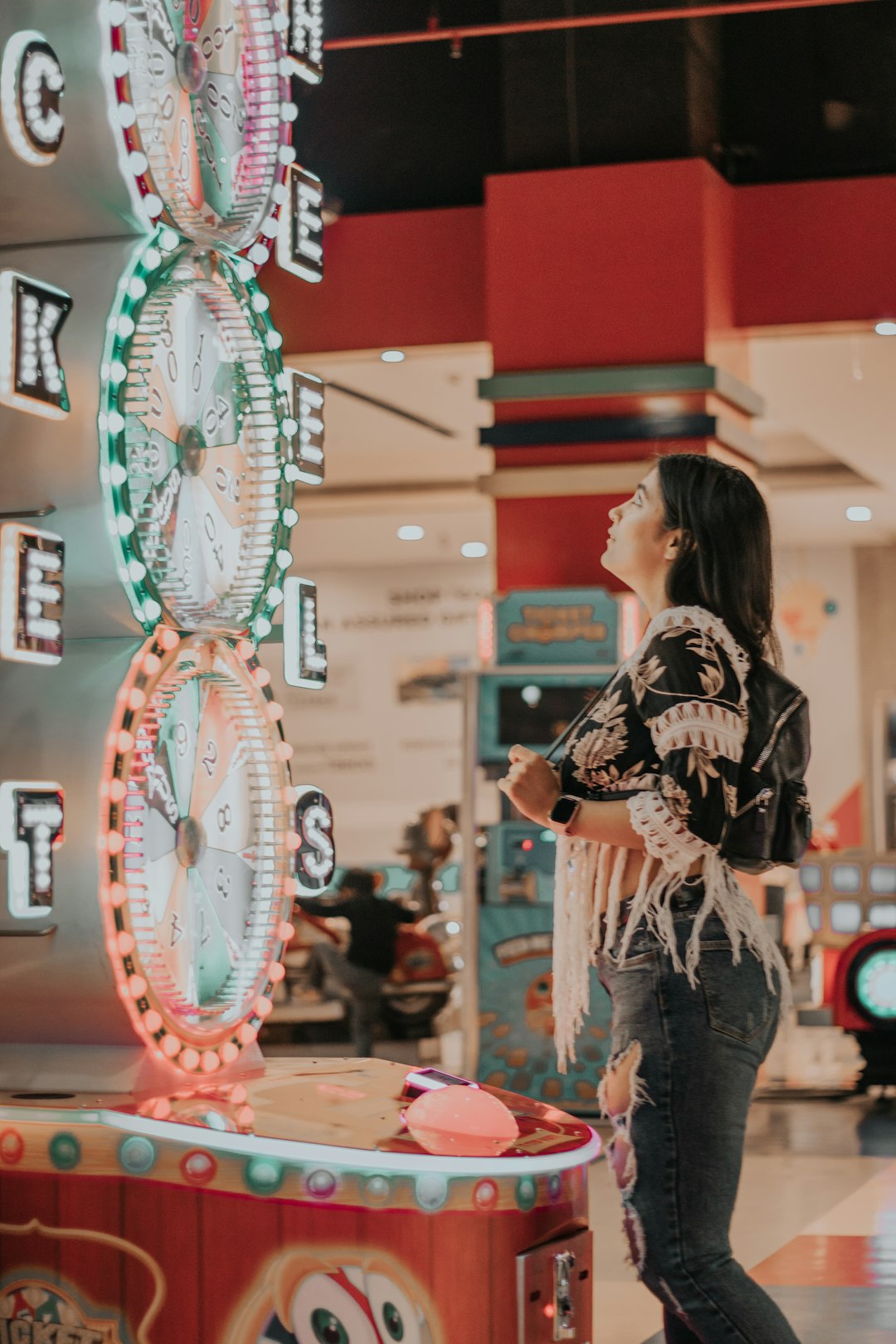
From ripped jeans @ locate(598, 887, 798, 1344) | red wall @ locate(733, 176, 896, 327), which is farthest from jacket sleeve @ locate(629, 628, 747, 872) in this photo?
red wall @ locate(733, 176, 896, 327)

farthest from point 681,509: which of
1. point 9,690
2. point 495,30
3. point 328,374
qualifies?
point 328,374

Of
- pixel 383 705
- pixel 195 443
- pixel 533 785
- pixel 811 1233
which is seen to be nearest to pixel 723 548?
pixel 533 785

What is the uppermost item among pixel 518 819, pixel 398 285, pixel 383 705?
pixel 398 285

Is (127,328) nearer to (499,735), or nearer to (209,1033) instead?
(209,1033)

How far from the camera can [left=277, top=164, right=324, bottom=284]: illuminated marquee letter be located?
300cm

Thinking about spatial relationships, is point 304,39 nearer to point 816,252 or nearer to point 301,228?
→ point 301,228

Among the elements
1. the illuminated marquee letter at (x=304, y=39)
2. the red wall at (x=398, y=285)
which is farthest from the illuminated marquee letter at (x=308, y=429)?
the red wall at (x=398, y=285)

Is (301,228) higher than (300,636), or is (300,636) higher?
(301,228)

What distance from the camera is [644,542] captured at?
7.92ft

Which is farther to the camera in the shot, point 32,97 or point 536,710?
point 536,710

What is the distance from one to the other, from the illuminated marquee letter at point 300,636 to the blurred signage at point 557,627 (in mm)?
3344

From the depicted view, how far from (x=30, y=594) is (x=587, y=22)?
449 centimetres

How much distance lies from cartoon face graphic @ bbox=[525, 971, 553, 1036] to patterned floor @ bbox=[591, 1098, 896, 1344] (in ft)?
2.66

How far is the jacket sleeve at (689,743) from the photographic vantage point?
2.16 metres
